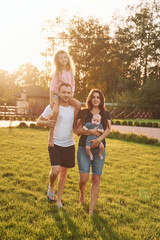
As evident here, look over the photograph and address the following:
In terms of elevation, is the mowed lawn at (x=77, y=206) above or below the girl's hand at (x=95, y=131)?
below

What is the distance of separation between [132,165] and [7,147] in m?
4.38

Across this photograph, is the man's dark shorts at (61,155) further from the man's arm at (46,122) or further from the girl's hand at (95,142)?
the girl's hand at (95,142)

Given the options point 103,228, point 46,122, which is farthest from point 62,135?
point 103,228

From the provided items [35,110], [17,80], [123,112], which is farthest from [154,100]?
[17,80]

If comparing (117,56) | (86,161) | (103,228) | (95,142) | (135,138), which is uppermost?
(117,56)

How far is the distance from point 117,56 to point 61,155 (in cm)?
4188

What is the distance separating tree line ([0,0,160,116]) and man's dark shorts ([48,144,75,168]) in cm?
2879

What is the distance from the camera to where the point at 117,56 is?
43156mm

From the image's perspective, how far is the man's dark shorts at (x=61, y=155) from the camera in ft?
11.7

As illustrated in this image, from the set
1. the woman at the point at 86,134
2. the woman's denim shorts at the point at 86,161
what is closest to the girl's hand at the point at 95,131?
the woman at the point at 86,134

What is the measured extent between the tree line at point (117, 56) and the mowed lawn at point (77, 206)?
2694 cm

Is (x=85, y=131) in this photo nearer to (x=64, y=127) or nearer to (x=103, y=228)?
(x=64, y=127)

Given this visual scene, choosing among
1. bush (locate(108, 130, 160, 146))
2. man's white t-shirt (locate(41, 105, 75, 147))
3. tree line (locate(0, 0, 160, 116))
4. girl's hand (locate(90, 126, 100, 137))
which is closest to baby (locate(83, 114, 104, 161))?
girl's hand (locate(90, 126, 100, 137))

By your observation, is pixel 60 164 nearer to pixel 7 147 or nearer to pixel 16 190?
pixel 16 190
